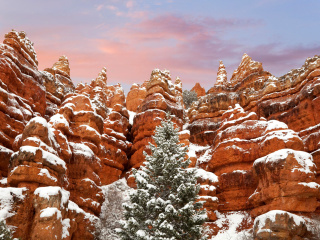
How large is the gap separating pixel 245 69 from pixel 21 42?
46693 mm

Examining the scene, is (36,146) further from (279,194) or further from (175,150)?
(279,194)

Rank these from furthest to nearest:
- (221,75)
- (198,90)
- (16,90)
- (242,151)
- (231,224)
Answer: (198,90)
(221,75)
(242,151)
(16,90)
(231,224)

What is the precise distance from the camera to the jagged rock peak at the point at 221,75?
67981 millimetres

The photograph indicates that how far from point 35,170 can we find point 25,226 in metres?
3.58

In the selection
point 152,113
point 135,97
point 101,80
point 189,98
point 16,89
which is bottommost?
point 16,89

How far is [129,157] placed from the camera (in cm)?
4628

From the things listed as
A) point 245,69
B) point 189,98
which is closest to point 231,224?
point 245,69

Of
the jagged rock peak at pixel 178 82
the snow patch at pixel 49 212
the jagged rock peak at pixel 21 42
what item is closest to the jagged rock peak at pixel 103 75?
the jagged rock peak at pixel 178 82

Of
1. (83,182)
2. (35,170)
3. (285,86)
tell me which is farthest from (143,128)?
(35,170)

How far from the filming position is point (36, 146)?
65.1ft

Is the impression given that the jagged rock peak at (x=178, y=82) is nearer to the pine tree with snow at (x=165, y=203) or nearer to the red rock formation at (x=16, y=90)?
the red rock formation at (x=16, y=90)

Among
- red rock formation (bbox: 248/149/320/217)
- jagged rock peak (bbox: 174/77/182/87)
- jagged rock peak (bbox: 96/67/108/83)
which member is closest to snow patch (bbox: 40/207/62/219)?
red rock formation (bbox: 248/149/320/217)

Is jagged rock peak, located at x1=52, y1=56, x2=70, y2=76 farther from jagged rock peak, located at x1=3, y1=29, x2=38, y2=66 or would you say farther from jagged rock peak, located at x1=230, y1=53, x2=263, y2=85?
jagged rock peak, located at x1=230, y1=53, x2=263, y2=85

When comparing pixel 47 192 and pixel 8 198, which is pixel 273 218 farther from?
pixel 8 198
